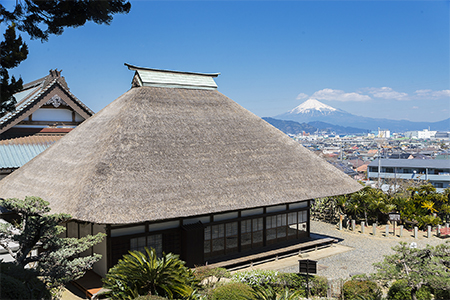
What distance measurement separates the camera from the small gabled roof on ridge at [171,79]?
60.2ft

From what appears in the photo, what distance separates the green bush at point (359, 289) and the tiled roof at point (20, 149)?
16.2 metres

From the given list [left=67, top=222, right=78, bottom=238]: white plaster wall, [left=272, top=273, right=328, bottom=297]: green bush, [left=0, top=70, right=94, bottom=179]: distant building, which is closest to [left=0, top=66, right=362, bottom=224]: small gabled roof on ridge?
[left=67, top=222, right=78, bottom=238]: white plaster wall

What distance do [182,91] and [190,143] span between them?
4577 mm

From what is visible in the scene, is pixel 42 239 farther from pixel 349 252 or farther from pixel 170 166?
pixel 349 252

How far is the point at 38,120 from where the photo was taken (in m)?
20.2

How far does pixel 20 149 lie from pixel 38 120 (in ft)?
7.15

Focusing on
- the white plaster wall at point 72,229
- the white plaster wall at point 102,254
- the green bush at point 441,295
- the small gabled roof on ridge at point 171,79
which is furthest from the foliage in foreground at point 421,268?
the small gabled roof on ridge at point 171,79

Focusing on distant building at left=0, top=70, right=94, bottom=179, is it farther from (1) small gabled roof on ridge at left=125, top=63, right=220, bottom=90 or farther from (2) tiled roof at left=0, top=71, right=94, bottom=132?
(1) small gabled roof on ridge at left=125, top=63, right=220, bottom=90

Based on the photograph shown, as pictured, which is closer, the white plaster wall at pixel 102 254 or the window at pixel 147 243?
the white plaster wall at pixel 102 254

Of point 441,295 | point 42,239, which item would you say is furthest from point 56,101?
point 441,295

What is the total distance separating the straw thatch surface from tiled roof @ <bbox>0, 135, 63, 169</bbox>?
1900 mm

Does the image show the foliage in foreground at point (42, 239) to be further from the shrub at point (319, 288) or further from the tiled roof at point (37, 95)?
the tiled roof at point (37, 95)

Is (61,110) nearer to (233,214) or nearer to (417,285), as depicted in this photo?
(233,214)

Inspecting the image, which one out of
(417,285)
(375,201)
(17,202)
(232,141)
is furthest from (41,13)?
(375,201)
